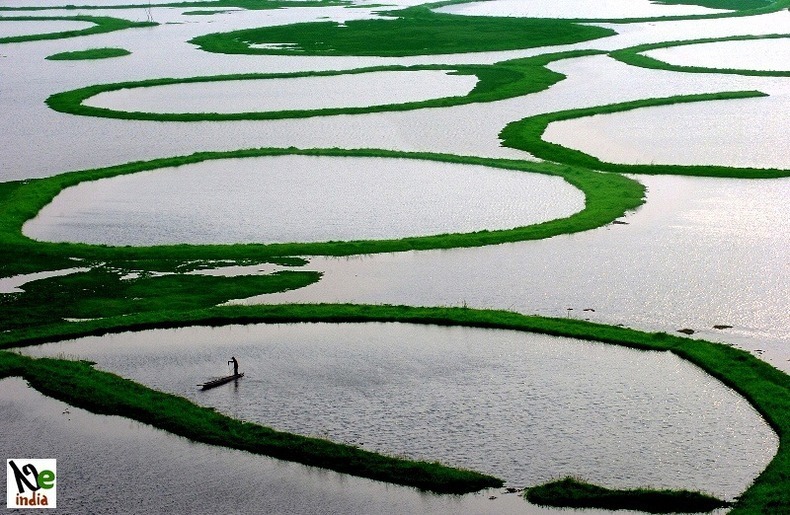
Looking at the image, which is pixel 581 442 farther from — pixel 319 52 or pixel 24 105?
pixel 319 52

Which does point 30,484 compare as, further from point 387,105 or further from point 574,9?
point 574,9

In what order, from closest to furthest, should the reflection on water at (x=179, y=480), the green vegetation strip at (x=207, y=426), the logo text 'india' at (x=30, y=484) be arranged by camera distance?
the reflection on water at (x=179, y=480) < the logo text 'india' at (x=30, y=484) < the green vegetation strip at (x=207, y=426)

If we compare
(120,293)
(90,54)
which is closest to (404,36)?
(90,54)

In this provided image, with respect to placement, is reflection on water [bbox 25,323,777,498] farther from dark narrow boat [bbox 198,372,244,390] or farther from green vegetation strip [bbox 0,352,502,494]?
green vegetation strip [bbox 0,352,502,494]

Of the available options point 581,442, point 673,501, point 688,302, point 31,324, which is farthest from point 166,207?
point 673,501

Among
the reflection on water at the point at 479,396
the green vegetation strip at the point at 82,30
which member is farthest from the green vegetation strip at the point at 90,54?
the reflection on water at the point at 479,396

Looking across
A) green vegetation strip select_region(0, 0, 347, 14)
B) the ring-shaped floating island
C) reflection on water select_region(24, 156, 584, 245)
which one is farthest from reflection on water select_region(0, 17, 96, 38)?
reflection on water select_region(24, 156, 584, 245)

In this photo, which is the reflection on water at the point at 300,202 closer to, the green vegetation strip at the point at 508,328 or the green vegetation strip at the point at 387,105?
the green vegetation strip at the point at 508,328
